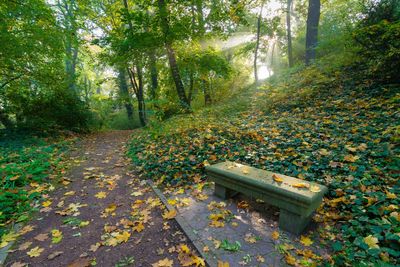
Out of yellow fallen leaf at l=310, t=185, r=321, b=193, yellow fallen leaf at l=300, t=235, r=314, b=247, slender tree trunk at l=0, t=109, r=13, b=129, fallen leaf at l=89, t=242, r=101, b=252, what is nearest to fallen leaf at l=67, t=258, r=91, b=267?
fallen leaf at l=89, t=242, r=101, b=252

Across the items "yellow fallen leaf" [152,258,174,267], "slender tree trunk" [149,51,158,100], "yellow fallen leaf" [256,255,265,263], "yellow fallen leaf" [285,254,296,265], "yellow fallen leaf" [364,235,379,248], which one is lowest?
"yellow fallen leaf" [152,258,174,267]

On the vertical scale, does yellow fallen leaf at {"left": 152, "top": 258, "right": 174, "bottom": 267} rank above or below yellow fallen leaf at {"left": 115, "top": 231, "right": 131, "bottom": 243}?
below

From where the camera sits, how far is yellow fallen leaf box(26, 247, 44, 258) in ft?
8.50

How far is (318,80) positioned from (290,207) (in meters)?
7.24

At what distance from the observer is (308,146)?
14.2 feet

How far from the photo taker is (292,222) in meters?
2.70

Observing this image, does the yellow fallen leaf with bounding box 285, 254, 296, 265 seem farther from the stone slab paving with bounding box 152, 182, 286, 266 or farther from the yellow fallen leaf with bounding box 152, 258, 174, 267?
the yellow fallen leaf with bounding box 152, 258, 174, 267

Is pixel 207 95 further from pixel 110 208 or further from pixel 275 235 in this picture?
pixel 275 235

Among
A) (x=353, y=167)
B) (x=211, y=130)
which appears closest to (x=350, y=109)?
(x=353, y=167)

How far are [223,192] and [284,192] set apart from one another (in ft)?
4.01

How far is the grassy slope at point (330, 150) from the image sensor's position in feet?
8.16

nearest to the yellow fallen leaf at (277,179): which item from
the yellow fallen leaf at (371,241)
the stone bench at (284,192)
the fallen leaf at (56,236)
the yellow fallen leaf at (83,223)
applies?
the stone bench at (284,192)

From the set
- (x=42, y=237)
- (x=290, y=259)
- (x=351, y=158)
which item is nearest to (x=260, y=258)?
(x=290, y=259)

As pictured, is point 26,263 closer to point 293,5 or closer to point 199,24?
point 199,24
